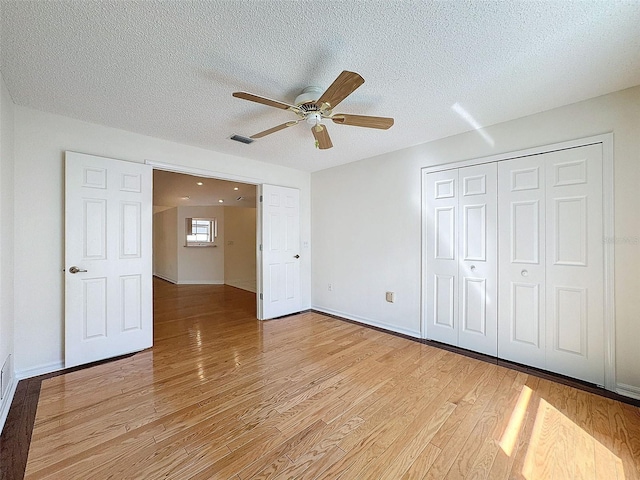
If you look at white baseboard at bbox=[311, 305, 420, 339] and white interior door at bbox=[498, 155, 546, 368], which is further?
white baseboard at bbox=[311, 305, 420, 339]

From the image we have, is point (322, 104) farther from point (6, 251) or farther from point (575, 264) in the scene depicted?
point (6, 251)

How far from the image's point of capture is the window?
7.84m

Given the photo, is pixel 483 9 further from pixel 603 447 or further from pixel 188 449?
pixel 188 449

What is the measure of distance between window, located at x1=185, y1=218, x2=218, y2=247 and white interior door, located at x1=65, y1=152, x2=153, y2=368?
5.07m

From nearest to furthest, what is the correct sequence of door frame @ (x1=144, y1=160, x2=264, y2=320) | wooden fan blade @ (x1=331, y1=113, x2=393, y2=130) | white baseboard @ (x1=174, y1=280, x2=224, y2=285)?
wooden fan blade @ (x1=331, y1=113, x2=393, y2=130), door frame @ (x1=144, y1=160, x2=264, y2=320), white baseboard @ (x1=174, y1=280, x2=224, y2=285)

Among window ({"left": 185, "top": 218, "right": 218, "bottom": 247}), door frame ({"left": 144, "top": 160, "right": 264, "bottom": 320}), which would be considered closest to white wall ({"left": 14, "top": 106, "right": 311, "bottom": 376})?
door frame ({"left": 144, "top": 160, "right": 264, "bottom": 320})

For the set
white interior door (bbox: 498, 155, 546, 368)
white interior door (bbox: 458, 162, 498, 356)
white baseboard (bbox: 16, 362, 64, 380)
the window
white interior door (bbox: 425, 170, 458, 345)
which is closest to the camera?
white baseboard (bbox: 16, 362, 64, 380)

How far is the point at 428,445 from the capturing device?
164cm

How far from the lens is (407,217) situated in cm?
352

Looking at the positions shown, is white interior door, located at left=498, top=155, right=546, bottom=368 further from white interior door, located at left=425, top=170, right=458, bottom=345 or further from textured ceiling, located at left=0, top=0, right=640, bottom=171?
textured ceiling, located at left=0, top=0, right=640, bottom=171

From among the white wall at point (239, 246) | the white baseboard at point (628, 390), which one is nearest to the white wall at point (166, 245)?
the white wall at point (239, 246)

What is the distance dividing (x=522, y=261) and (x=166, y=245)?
8.77m

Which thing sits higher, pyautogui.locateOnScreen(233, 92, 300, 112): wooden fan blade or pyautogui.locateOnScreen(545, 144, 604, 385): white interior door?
pyautogui.locateOnScreen(233, 92, 300, 112): wooden fan blade

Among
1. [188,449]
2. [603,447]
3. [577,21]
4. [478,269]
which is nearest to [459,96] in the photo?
[577,21]
